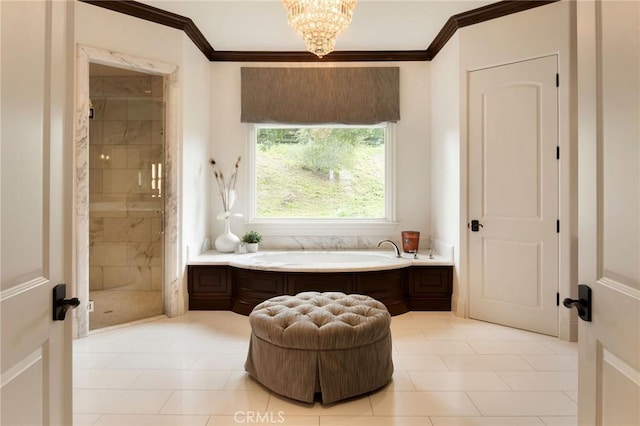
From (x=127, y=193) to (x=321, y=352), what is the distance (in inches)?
132

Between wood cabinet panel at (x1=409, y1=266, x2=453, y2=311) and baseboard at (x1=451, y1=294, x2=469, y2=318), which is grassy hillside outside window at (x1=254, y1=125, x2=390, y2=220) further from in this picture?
baseboard at (x1=451, y1=294, x2=469, y2=318)

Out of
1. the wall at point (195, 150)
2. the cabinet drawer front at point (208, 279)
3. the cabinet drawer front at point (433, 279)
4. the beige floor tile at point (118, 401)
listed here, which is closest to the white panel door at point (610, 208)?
the beige floor tile at point (118, 401)

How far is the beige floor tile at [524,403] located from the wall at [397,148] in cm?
254

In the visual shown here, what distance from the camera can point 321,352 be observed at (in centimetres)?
217

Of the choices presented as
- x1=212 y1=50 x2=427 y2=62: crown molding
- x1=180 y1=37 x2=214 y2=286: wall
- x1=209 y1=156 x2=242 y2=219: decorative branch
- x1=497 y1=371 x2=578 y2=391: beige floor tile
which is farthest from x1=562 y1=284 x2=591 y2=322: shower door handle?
x1=212 y1=50 x2=427 y2=62: crown molding

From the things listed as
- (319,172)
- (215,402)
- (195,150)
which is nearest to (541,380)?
(215,402)

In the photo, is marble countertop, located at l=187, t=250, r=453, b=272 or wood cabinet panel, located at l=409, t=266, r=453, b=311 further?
wood cabinet panel, located at l=409, t=266, r=453, b=311

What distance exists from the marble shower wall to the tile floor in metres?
1.05

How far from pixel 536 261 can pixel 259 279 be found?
2578 mm

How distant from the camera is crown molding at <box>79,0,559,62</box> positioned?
3371 millimetres

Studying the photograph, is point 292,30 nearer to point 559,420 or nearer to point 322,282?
point 322,282

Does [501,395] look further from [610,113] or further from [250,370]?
[610,113]

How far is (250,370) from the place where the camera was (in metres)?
2.45

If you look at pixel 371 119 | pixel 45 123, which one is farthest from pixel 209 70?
pixel 45 123
